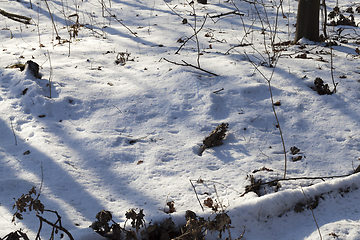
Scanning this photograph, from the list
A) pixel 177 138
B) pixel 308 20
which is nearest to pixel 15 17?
pixel 177 138

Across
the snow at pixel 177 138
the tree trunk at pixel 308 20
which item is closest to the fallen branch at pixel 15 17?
the snow at pixel 177 138

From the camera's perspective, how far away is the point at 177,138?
9.76ft

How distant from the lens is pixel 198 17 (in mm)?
7730

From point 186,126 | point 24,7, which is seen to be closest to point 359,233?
point 186,126

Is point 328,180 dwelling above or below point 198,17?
below

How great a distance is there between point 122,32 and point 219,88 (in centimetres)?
396

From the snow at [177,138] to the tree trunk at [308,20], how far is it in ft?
0.81

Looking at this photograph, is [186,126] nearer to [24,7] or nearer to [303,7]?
[303,7]

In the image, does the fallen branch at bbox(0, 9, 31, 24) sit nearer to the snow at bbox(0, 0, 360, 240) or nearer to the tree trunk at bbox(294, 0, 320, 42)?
the snow at bbox(0, 0, 360, 240)

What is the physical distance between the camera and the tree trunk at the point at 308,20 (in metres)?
4.82

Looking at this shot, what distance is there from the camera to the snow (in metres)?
2.00

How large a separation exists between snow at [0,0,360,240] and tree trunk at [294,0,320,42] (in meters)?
0.25

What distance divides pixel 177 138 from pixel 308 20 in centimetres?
391

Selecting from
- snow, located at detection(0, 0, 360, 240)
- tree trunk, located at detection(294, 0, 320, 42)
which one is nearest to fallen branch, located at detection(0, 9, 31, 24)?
snow, located at detection(0, 0, 360, 240)
